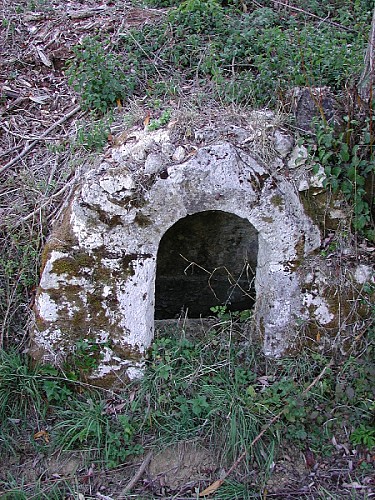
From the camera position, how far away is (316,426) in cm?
367

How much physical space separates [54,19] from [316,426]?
4.56m

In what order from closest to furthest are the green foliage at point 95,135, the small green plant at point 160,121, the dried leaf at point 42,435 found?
the dried leaf at point 42,435
the small green plant at point 160,121
the green foliage at point 95,135

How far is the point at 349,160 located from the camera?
368cm

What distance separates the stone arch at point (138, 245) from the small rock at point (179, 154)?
0.20 ft

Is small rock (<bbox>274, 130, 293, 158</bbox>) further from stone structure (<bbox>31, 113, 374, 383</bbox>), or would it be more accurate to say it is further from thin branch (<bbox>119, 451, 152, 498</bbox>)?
thin branch (<bbox>119, 451, 152, 498</bbox>)

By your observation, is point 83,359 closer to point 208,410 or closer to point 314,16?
point 208,410

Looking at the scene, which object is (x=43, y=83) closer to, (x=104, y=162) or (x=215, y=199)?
(x=104, y=162)

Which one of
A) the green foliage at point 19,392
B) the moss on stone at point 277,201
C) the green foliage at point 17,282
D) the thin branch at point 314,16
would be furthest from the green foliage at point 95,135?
the thin branch at point 314,16

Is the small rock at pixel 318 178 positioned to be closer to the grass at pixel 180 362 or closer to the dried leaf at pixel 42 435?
the grass at pixel 180 362

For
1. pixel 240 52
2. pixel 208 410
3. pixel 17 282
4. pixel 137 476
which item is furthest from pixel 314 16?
pixel 137 476

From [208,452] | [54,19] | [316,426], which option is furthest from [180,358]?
[54,19]

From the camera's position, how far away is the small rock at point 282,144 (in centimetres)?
371

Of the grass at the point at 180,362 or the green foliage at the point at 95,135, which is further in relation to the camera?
the green foliage at the point at 95,135

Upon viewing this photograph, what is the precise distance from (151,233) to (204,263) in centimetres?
159
